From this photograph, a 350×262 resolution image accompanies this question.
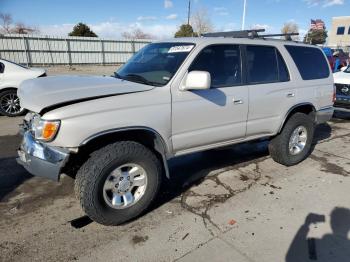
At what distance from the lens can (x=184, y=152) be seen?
11.9 feet

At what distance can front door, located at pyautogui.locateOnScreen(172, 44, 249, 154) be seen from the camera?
11.2 ft

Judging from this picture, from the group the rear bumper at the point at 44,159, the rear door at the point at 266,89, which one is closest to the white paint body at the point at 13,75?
the rear bumper at the point at 44,159

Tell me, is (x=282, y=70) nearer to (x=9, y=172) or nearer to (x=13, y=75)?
(x=9, y=172)

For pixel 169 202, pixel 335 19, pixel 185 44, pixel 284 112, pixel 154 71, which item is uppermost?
pixel 335 19

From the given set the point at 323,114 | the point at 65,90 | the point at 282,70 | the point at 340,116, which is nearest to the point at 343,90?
the point at 340,116

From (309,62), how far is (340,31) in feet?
232

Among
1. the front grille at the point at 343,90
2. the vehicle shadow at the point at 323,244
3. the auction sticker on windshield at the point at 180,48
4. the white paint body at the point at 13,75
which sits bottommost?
the vehicle shadow at the point at 323,244

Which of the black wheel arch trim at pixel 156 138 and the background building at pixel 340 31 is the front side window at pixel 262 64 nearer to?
the black wheel arch trim at pixel 156 138

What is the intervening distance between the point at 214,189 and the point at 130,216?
1282mm

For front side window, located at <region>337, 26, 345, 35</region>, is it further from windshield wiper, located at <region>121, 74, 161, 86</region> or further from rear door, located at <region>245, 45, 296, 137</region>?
windshield wiper, located at <region>121, 74, 161, 86</region>

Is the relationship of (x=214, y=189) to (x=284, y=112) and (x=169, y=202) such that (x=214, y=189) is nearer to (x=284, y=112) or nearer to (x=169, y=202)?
(x=169, y=202)

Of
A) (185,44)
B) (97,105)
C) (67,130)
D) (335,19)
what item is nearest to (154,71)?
(185,44)

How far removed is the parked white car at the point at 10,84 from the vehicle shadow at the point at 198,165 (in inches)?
202

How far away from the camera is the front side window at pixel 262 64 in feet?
13.3
